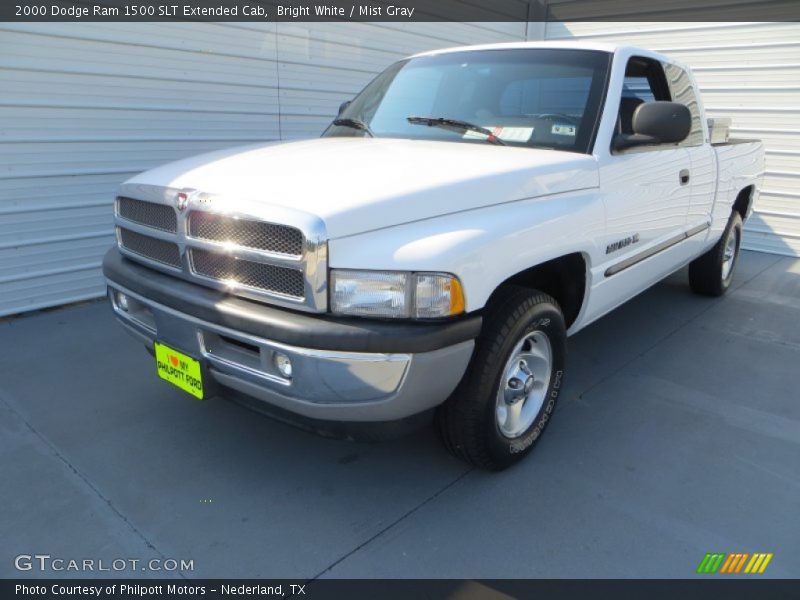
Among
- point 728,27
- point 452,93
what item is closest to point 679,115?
point 452,93

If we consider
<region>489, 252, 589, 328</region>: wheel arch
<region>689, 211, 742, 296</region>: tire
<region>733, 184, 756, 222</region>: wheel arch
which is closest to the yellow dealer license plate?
<region>489, 252, 589, 328</region>: wheel arch

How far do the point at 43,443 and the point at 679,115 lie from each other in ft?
11.6

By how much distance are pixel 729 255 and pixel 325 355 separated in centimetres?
478

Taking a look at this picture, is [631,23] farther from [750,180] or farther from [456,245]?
[456,245]

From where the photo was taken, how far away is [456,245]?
2057 mm

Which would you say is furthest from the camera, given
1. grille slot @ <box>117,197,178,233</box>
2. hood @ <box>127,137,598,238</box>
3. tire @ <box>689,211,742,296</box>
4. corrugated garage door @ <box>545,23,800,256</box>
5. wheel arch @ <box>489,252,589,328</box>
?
corrugated garage door @ <box>545,23,800,256</box>

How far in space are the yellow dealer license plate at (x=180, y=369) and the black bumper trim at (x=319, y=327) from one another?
21 cm

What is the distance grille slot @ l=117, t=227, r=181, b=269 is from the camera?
8.03 feet

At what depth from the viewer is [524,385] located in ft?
8.71

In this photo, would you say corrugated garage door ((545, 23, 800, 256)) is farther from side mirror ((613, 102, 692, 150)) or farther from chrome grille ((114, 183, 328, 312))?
chrome grille ((114, 183, 328, 312))

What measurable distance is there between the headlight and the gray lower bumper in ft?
0.47

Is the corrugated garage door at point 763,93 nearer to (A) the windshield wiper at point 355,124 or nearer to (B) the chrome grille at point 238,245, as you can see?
(A) the windshield wiper at point 355,124

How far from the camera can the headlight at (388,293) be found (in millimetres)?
1986

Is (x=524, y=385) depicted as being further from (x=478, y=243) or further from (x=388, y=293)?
(x=388, y=293)
